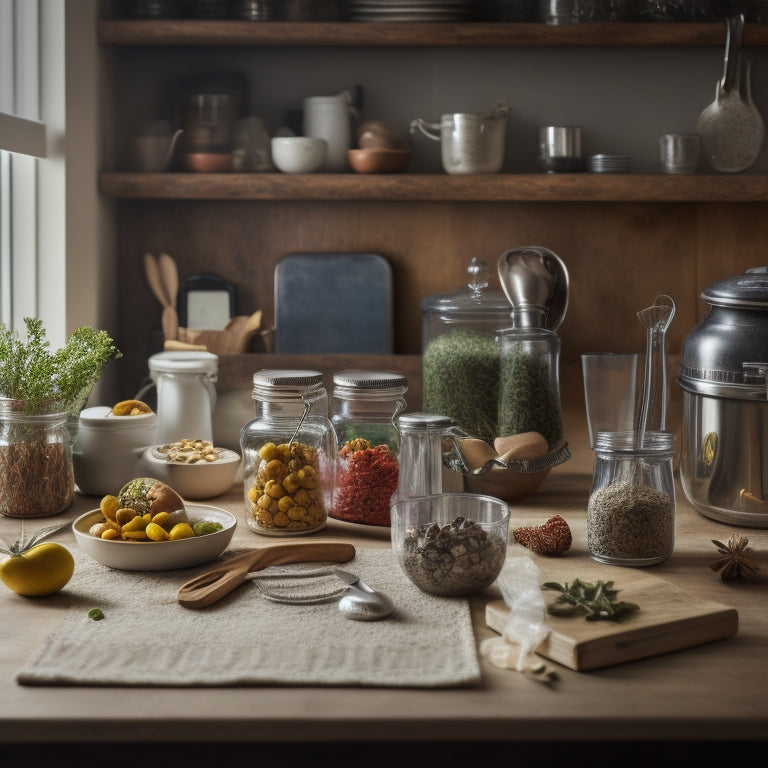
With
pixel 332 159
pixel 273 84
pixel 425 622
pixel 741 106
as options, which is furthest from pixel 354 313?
pixel 425 622

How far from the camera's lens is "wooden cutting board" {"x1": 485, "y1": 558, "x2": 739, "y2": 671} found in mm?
951

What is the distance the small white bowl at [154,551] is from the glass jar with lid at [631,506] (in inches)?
18.4

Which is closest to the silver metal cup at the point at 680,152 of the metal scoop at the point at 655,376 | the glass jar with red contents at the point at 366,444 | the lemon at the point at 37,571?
the metal scoop at the point at 655,376

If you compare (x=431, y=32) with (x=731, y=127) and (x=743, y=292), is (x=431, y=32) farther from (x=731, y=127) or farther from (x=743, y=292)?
(x=743, y=292)

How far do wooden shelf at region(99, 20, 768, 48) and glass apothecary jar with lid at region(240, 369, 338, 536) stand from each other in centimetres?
71

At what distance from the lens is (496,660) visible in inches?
37.8

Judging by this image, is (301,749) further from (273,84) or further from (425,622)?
(273,84)

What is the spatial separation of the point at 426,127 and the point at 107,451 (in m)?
0.89

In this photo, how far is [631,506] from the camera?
4.08 feet

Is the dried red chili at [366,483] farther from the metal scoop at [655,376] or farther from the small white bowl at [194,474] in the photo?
the metal scoop at [655,376]

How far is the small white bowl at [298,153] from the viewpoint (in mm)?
1867

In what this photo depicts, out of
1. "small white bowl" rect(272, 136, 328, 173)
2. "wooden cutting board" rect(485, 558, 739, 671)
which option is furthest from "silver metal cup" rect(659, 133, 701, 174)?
"wooden cutting board" rect(485, 558, 739, 671)

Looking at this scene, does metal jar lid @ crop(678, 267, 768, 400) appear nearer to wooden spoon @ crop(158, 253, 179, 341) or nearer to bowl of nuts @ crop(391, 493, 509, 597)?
bowl of nuts @ crop(391, 493, 509, 597)

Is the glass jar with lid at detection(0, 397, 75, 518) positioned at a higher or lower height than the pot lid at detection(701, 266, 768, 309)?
lower
